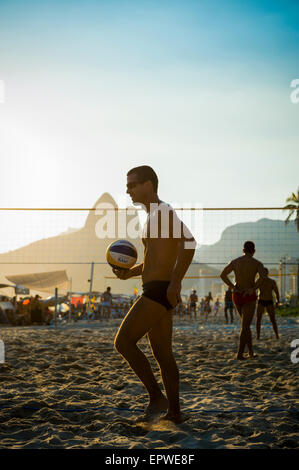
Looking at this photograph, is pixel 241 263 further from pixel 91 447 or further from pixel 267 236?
pixel 267 236

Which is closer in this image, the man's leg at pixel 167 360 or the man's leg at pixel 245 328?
the man's leg at pixel 167 360

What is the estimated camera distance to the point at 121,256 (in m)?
3.57

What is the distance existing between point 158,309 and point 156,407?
64 centimetres

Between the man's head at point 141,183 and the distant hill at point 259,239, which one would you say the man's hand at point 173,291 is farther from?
the distant hill at point 259,239

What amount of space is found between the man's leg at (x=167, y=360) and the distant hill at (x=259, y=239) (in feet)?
26.2

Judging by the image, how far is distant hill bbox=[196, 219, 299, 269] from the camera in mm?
11156

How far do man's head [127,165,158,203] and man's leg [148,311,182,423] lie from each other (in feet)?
2.51

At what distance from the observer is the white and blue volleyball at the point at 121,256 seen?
3539 mm

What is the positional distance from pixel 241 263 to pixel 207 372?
165cm

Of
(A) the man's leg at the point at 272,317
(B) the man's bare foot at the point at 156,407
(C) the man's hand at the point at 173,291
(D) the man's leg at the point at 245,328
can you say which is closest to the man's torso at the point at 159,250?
(C) the man's hand at the point at 173,291

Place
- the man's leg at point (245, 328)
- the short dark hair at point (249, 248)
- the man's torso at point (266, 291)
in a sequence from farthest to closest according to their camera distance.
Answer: the man's torso at point (266, 291), the short dark hair at point (249, 248), the man's leg at point (245, 328)

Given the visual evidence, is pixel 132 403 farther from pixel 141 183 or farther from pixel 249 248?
pixel 249 248

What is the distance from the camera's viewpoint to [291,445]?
261cm
